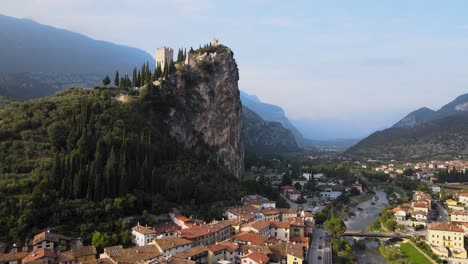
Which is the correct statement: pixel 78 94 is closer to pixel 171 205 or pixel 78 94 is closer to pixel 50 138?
pixel 50 138

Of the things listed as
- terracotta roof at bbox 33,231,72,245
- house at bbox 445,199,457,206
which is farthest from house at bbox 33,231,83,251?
house at bbox 445,199,457,206

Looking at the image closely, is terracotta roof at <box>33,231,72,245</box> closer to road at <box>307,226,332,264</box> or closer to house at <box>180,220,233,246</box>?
house at <box>180,220,233,246</box>

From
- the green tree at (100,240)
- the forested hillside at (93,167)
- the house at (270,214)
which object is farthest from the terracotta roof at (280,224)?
the green tree at (100,240)

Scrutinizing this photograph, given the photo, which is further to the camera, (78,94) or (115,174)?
(78,94)

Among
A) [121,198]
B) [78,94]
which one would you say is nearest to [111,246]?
[121,198]

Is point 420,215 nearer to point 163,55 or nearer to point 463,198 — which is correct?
point 463,198

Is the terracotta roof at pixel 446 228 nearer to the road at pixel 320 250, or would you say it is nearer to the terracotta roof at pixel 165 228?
the road at pixel 320 250
